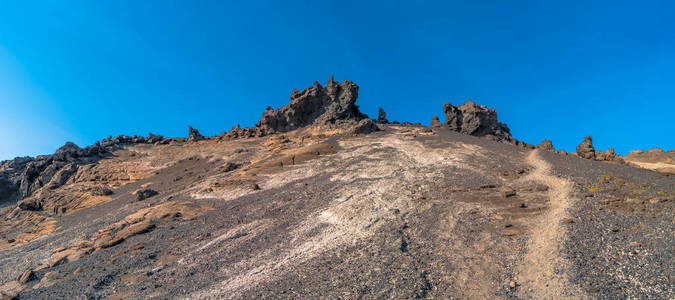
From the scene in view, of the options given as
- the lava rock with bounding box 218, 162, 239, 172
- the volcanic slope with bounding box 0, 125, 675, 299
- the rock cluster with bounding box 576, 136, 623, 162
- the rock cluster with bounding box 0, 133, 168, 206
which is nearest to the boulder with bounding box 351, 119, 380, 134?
the volcanic slope with bounding box 0, 125, 675, 299

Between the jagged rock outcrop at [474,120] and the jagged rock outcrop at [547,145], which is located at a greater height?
the jagged rock outcrop at [474,120]

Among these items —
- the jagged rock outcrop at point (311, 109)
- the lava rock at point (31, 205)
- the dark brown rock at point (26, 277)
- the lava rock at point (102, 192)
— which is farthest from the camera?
the jagged rock outcrop at point (311, 109)

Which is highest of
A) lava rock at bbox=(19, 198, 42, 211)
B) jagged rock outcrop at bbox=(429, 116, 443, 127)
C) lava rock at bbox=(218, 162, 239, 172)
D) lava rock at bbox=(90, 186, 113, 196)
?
jagged rock outcrop at bbox=(429, 116, 443, 127)

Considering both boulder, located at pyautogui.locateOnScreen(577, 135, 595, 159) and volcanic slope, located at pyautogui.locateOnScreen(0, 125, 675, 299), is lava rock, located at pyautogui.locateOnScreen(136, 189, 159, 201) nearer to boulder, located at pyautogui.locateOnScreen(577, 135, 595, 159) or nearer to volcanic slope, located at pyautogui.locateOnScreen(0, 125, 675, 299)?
volcanic slope, located at pyautogui.locateOnScreen(0, 125, 675, 299)

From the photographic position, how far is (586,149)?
33.4 m

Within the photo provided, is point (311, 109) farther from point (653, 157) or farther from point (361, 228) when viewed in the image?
point (653, 157)

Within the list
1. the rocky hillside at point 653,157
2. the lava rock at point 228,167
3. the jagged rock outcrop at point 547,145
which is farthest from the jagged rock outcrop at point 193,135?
the rocky hillside at point 653,157

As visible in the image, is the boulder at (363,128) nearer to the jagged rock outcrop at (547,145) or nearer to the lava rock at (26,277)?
the jagged rock outcrop at (547,145)

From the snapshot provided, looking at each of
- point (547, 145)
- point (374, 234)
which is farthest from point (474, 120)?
point (374, 234)

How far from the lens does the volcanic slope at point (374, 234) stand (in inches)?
451

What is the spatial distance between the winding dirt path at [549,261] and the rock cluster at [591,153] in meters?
17.2

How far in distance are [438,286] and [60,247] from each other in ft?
71.6

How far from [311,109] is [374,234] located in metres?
33.3

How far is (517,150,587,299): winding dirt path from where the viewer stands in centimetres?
1035
